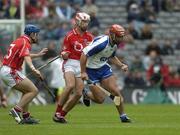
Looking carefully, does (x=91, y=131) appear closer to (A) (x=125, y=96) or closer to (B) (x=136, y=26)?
(A) (x=125, y=96)

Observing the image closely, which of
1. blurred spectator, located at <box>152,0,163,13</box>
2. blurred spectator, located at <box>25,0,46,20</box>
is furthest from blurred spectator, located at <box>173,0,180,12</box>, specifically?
blurred spectator, located at <box>25,0,46,20</box>

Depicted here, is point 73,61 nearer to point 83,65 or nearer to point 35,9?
A: point 83,65

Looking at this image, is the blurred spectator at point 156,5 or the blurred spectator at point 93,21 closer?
the blurred spectator at point 93,21

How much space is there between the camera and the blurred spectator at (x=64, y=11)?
36.8 metres

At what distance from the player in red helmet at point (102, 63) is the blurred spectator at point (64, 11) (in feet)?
54.1

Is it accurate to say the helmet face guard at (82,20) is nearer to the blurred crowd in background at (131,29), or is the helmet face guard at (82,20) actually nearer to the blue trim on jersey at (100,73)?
the blue trim on jersey at (100,73)

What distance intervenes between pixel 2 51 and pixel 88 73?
1225 cm

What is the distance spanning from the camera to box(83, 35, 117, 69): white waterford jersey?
19.1 m

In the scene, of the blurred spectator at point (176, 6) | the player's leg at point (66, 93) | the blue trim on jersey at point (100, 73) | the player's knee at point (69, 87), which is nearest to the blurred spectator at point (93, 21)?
the blurred spectator at point (176, 6)

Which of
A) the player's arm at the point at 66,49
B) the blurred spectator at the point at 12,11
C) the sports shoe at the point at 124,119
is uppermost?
the player's arm at the point at 66,49

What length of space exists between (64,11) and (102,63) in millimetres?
17236

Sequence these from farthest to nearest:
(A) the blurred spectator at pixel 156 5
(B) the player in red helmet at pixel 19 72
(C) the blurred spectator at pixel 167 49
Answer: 1. (A) the blurred spectator at pixel 156 5
2. (C) the blurred spectator at pixel 167 49
3. (B) the player in red helmet at pixel 19 72

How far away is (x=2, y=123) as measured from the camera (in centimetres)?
1958

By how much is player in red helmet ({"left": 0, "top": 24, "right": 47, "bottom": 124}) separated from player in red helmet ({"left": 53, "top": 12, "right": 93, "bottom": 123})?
0.72 m
